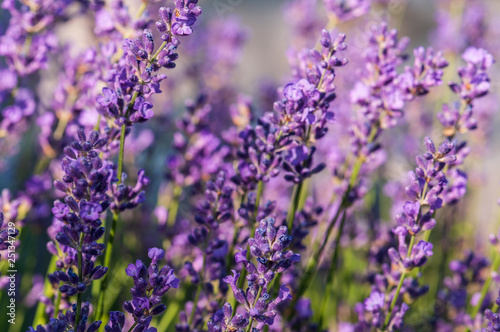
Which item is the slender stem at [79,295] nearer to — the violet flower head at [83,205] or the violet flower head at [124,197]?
the violet flower head at [83,205]

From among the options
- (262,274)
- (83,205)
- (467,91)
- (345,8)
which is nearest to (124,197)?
(83,205)

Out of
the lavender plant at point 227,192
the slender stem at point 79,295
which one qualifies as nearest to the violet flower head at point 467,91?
the lavender plant at point 227,192

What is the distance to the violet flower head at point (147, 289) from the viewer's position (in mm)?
817

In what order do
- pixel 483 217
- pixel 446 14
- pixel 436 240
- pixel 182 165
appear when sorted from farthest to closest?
pixel 483 217 → pixel 446 14 → pixel 436 240 → pixel 182 165

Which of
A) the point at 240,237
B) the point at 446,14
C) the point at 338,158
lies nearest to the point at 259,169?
the point at 240,237

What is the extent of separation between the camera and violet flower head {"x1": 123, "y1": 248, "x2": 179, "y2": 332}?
817 millimetres

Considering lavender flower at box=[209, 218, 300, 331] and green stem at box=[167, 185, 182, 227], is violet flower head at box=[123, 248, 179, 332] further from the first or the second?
green stem at box=[167, 185, 182, 227]

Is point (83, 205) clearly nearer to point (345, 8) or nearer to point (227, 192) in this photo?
point (227, 192)

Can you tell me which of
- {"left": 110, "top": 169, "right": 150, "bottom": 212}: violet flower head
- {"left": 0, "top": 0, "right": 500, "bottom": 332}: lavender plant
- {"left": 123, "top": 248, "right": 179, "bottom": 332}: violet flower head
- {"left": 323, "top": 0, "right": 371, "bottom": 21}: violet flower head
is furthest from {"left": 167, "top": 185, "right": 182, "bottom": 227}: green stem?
{"left": 323, "top": 0, "right": 371, "bottom": 21}: violet flower head

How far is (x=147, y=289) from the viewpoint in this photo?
0.84 m

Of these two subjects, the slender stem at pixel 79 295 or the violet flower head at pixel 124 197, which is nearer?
the slender stem at pixel 79 295

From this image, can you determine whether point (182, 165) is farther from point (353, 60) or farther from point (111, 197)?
point (353, 60)

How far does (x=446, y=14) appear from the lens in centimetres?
261

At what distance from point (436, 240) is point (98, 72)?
172cm
